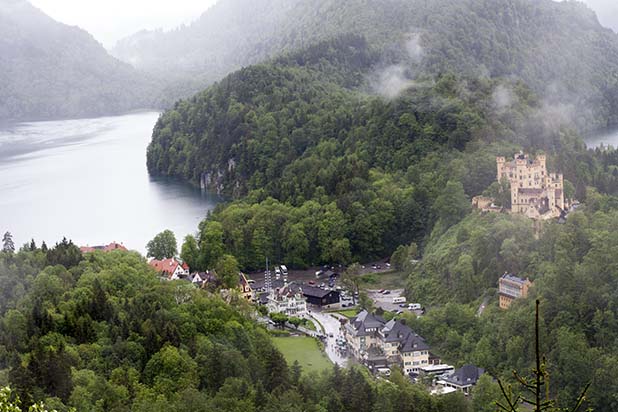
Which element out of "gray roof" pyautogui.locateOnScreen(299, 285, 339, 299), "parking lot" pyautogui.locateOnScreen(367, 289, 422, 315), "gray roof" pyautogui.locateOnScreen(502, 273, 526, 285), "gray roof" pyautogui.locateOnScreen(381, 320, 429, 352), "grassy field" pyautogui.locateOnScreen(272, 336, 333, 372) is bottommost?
"grassy field" pyautogui.locateOnScreen(272, 336, 333, 372)

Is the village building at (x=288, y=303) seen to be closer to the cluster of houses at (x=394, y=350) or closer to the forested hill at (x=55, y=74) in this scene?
the cluster of houses at (x=394, y=350)

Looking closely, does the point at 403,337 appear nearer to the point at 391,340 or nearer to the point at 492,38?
the point at 391,340

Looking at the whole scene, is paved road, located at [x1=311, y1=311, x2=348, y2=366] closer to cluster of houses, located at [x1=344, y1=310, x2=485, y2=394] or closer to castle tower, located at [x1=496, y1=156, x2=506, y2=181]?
cluster of houses, located at [x1=344, y1=310, x2=485, y2=394]

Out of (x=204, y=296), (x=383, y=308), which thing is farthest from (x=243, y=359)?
(x=383, y=308)

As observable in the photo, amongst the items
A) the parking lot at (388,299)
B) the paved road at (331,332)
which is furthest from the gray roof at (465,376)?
the parking lot at (388,299)

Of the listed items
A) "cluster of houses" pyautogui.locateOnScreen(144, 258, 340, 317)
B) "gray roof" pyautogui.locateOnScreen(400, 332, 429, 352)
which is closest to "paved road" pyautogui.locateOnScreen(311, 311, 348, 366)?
"cluster of houses" pyautogui.locateOnScreen(144, 258, 340, 317)

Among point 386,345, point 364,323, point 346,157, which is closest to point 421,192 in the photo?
point 346,157
